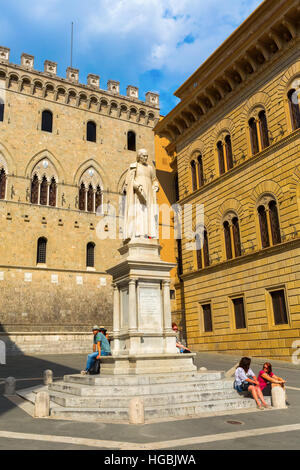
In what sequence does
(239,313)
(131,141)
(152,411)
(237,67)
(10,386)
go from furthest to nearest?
(131,141) → (237,67) → (239,313) → (10,386) → (152,411)

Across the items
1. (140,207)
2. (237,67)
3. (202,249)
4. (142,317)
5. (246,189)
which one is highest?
(237,67)

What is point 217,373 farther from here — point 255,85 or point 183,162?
point 183,162

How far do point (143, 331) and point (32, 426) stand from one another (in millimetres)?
3606

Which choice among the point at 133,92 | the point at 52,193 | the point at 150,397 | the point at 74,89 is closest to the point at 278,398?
the point at 150,397

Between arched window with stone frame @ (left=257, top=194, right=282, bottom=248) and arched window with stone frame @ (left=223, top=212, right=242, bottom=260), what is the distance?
1635 mm

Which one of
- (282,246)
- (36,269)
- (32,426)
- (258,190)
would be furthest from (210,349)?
(32,426)

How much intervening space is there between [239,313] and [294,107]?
10.1m

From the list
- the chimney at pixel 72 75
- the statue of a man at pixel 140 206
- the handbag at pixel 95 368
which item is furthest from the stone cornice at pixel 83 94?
the handbag at pixel 95 368

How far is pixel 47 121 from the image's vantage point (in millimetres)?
32125

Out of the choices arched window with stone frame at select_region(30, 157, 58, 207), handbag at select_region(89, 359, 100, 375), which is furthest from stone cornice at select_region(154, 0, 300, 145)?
handbag at select_region(89, 359, 100, 375)

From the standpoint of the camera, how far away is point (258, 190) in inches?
801

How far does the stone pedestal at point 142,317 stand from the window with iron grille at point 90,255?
20434 mm

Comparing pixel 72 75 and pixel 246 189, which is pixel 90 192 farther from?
pixel 246 189

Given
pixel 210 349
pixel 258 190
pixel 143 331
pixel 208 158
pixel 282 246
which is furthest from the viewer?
pixel 208 158
